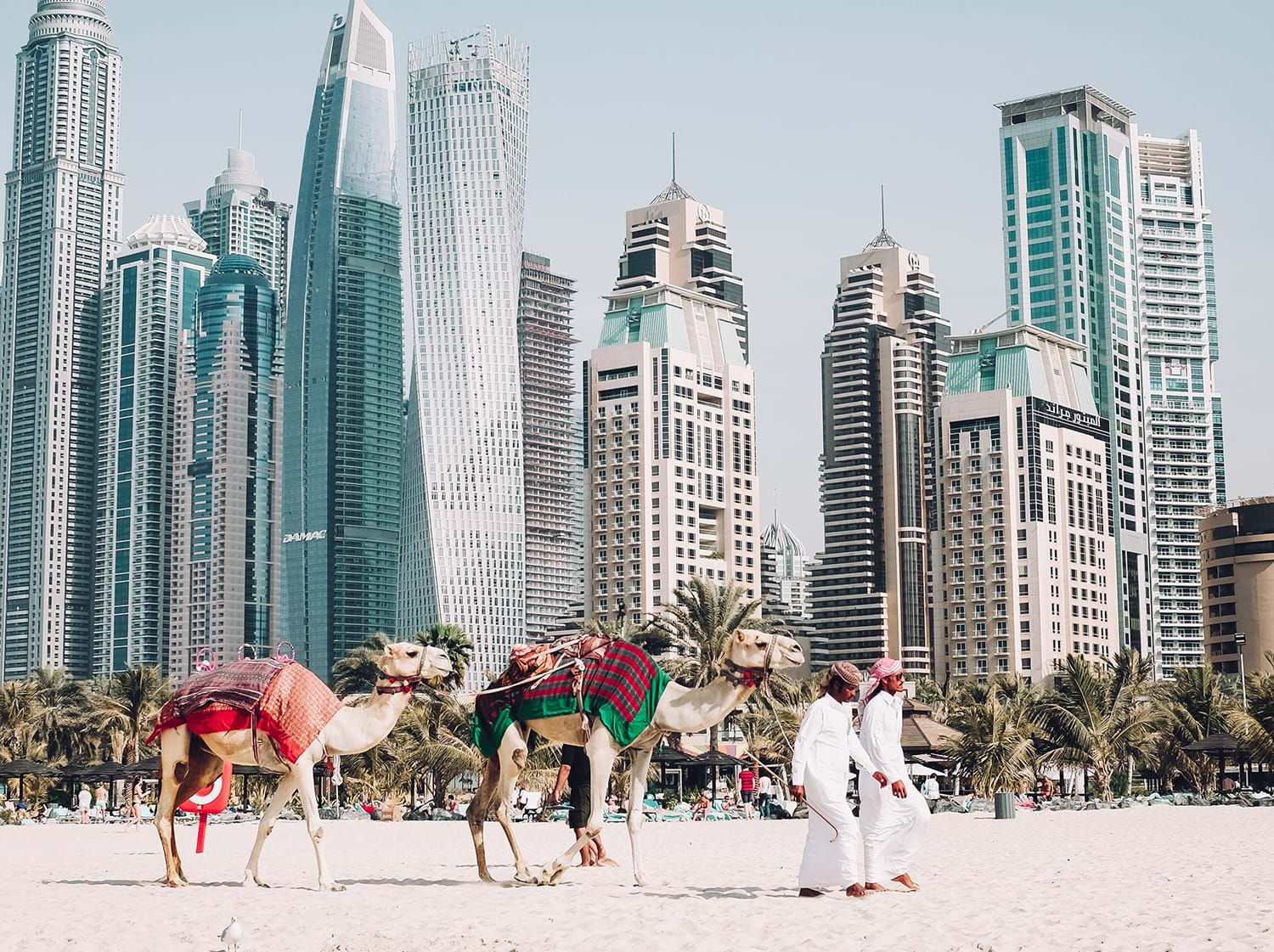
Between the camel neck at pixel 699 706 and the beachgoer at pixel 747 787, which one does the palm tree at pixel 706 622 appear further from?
the camel neck at pixel 699 706

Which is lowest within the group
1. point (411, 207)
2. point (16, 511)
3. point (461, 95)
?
point (16, 511)

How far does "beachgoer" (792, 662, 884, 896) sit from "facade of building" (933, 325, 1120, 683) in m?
122

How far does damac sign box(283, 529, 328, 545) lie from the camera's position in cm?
17238

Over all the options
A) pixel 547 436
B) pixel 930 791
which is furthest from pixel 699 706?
pixel 547 436

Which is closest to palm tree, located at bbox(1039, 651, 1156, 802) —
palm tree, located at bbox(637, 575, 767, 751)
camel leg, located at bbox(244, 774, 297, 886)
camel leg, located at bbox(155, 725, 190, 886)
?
palm tree, located at bbox(637, 575, 767, 751)

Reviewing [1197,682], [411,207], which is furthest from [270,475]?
[1197,682]

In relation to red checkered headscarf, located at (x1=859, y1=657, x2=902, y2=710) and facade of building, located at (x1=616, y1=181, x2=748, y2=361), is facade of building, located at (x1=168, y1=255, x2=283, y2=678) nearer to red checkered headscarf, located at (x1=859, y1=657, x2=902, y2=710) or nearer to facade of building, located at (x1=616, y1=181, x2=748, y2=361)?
facade of building, located at (x1=616, y1=181, x2=748, y2=361)

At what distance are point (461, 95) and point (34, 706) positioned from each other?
99938 mm

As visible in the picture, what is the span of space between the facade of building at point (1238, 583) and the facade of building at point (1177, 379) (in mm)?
20254

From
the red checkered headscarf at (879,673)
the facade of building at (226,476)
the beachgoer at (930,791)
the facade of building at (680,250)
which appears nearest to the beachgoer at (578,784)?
the red checkered headscarf at (879,673)

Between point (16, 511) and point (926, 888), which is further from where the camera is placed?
point (16, 511)

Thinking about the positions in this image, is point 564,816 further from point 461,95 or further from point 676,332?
point 461,95

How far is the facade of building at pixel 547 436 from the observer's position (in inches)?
6919

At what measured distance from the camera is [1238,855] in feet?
68.4
